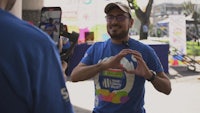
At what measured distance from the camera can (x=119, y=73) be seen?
261 cm

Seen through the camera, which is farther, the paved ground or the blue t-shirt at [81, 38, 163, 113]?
the paved ground

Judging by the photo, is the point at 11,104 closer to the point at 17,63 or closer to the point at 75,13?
the point at 17,63

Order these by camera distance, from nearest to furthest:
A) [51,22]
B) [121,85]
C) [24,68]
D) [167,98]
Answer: [24,68]
[51,22]
[121,85]
[167,98]

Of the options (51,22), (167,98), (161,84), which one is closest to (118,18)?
(161,84)

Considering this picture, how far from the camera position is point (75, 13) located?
55.2 feet

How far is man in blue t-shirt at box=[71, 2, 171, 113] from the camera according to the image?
2516mm

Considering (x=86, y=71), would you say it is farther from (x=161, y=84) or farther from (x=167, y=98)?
(x=167, y=98)

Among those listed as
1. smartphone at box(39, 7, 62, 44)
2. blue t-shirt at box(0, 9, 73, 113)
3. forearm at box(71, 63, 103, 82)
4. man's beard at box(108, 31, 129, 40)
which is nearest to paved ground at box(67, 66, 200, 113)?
forearm at box(71, 63, 103, 82)

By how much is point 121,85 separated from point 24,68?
5.29ft

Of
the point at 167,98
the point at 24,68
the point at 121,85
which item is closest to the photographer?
the point at 24,68

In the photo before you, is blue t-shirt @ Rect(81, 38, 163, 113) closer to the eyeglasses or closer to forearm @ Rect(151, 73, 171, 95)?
forearm @ Rect(151, 73, 171, 95)

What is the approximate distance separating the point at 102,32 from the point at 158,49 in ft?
12.1

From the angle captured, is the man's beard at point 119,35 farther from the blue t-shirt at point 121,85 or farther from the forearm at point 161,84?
the forearm at point 161,84

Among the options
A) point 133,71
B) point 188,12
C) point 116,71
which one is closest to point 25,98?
point 133,71
